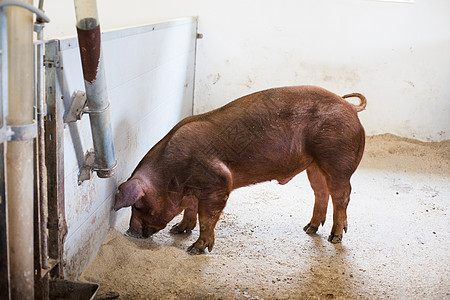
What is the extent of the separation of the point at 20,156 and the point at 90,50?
1.72 feet

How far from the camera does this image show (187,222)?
11.5 ft

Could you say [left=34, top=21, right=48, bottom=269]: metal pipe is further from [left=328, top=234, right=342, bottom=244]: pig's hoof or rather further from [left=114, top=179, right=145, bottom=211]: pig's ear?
[left=328, top=234, right=342, bottom=244]: pig's hoof

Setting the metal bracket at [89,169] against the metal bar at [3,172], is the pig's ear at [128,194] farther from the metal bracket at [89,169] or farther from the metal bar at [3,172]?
the metal bar at [3,172]

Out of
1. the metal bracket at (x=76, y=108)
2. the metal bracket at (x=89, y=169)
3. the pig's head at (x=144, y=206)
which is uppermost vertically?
the metal bracket at (x=76, y=108)

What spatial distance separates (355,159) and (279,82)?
2.81m

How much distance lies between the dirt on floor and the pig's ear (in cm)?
26

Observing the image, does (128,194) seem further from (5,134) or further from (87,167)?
(5,134)

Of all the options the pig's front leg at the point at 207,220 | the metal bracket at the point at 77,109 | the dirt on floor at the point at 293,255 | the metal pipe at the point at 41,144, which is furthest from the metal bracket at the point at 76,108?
the pig's front leg at the point at 207,220

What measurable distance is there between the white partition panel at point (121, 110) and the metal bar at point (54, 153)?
7 centimetres

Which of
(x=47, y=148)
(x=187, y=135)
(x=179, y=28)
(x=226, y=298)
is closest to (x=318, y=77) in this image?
(x=179, y=28)

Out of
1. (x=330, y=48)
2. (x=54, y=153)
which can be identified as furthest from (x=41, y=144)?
(x=330, y=48)

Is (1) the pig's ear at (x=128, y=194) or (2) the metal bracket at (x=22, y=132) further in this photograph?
(1) the pig's ear at (x=128, y=194)

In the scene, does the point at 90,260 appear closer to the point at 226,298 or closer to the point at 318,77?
the point at 226,298

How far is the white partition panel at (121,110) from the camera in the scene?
8.25 feet
